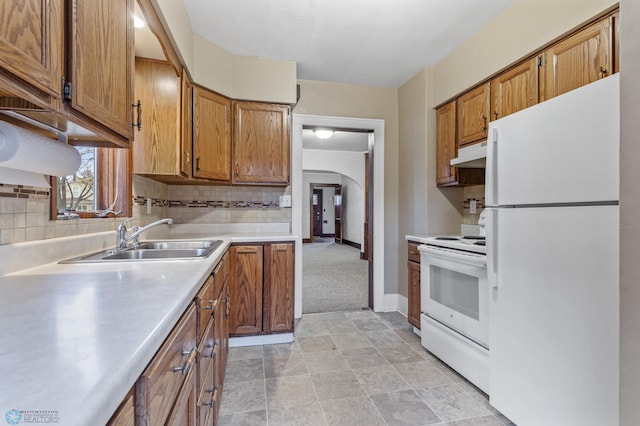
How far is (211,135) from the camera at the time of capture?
2512 mm

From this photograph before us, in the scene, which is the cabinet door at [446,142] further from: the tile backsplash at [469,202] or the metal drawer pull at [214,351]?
the metal drawer pull at [214,351]

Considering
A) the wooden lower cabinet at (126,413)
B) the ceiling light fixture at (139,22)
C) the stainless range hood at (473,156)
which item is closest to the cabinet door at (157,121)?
the ceiling light fixture at (139,22)

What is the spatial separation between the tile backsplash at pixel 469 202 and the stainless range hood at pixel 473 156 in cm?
33

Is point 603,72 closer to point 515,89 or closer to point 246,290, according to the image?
point 515,89

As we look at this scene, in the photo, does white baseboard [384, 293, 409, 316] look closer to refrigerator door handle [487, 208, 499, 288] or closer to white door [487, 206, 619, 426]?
white door [487, 206, 619, 426]

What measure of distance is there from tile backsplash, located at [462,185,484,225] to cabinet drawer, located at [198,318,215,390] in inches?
95.0

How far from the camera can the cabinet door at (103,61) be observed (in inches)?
34.0

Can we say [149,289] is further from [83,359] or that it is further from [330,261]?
[330,261]

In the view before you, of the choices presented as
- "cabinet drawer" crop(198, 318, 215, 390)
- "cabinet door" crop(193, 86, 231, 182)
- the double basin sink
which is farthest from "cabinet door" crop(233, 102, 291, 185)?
"cabinet drawer" crop(198, 318, 215, 390)

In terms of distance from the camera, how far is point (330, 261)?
6.75 meters

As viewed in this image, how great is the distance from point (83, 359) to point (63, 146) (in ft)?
3.22

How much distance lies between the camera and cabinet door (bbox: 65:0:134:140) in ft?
2.83

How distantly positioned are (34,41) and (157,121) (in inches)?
57.0

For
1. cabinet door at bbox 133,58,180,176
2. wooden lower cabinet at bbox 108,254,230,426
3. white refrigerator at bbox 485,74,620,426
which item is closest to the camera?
wooden lower cabinet at bbox 108,254,230,426
